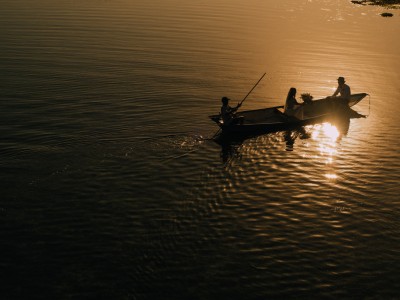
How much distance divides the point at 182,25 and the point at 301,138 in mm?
37799

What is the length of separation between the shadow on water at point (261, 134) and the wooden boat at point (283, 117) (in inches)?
10.0

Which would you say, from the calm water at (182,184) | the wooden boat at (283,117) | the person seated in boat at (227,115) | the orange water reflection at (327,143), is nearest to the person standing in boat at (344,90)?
the wooden boat at (283,117)

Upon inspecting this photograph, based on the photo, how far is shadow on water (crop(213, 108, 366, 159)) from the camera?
81.0 feet

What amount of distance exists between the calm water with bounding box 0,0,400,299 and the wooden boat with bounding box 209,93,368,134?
830 mm

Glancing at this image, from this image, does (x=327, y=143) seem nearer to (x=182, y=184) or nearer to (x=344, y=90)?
(x=344, y=90)

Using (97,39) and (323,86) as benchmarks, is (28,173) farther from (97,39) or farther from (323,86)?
(97,39)

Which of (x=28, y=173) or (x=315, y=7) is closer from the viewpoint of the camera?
(x=28, y=173)

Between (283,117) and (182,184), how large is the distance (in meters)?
10.7

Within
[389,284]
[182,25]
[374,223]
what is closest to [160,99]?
[374,223]

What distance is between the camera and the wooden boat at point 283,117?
26.4m

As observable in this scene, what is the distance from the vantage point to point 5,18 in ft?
188

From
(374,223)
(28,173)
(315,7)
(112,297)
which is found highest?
(315,7)

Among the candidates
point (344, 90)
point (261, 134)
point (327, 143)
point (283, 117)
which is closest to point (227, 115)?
point (261, 134)

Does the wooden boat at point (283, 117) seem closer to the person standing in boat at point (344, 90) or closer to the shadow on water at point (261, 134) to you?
the shadow on water at point (261, 134)
